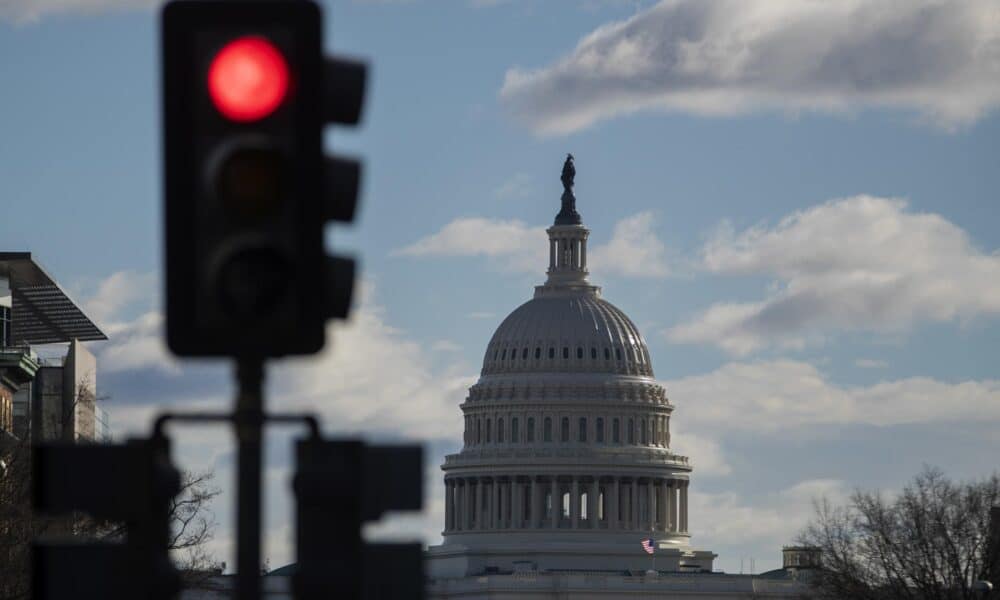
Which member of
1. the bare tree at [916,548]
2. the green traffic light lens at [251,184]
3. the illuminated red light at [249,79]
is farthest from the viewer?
the bare tree at [916,548]

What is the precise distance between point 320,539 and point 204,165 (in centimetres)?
149

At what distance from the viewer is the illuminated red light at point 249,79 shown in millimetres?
12305

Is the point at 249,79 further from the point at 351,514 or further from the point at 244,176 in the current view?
the point at 351,514

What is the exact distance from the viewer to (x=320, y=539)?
12398mm

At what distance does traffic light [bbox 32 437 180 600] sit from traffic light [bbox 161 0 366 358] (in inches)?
22.9

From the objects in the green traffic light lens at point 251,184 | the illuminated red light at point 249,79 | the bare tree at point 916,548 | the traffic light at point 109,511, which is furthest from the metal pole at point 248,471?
the bare tree at point 916,548

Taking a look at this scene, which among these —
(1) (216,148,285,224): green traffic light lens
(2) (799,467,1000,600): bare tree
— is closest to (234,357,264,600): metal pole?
(1) (216,148,285,224): green traffic light lens

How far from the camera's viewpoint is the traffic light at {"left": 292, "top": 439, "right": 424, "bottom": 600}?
40.2 feet

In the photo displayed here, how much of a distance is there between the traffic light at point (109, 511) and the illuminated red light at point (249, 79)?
→ 4.33 ft


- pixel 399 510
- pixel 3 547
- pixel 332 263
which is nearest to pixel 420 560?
pixel 399 510

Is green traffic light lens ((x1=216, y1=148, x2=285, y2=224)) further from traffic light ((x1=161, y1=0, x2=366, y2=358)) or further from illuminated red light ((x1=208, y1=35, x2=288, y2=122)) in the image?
illuminated red light ((x1=208, y1=35, x2=288, y2=122))

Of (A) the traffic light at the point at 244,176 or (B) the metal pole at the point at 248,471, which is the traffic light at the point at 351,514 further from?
(A) the traffic light at the point at 244,176

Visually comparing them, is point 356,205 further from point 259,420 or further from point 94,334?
point 94,334

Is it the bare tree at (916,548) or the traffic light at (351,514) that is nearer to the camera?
the traffic light at (351,514)
